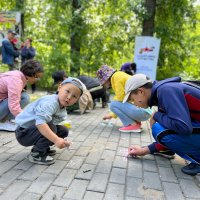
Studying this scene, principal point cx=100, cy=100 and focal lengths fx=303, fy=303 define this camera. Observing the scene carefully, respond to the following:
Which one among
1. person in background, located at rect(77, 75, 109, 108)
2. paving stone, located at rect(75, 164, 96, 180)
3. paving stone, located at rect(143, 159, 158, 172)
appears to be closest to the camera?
paving stone, located at rect(75, 164, 96, 180)

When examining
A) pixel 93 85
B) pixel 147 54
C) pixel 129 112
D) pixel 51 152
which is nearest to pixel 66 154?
pixel 51 152

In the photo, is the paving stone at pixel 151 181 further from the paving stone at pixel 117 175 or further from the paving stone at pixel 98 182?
the paving stone at pixel 98 182

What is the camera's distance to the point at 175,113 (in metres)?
2.62

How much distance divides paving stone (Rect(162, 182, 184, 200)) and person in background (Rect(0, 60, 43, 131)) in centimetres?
211

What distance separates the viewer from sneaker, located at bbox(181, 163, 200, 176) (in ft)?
9.70

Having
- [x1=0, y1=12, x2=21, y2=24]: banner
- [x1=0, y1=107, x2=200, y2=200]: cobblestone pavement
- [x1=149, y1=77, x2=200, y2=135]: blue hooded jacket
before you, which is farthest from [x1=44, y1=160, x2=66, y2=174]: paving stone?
[x1=0, y1=12, x2=21, y2=24]: banner

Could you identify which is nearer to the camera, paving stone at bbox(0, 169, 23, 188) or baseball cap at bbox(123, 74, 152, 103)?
paving stone at bbox(0, 169, 23, 188)

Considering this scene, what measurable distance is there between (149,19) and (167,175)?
899cm

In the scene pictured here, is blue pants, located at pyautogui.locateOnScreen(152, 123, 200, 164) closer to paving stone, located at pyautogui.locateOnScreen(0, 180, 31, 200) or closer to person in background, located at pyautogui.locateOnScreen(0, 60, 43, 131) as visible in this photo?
paving stone, located at pyautogui.locateOnScreen(0, 180, 31, 200)

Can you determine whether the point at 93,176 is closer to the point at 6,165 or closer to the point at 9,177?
the point at 9,177

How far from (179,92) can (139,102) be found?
503 mm

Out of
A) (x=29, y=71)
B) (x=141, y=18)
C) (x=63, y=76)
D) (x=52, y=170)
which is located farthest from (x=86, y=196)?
(x=141, y=18)

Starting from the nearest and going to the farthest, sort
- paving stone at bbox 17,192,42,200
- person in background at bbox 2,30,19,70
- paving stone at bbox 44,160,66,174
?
paving stone at bbox 17,192,42,200
paving stone at bbox 44,160,66,174
person in background at bbox 2,30,19,70

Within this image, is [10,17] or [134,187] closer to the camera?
[134,187]
